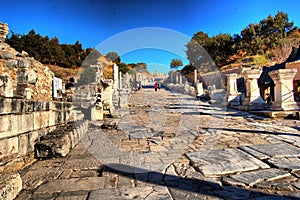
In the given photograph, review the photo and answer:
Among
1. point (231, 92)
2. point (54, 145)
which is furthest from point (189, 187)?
point (231, 92)

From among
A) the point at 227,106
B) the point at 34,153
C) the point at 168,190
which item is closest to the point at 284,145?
the point at 168,190

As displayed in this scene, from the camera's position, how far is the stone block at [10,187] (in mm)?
1825

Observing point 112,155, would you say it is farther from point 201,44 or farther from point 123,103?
point 201,44

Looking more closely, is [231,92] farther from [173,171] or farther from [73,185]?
[73,185]

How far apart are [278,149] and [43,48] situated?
31035mm

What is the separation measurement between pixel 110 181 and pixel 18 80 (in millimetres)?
7204

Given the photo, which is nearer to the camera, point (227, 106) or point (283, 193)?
point (283, 193)

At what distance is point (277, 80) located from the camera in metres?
7.65

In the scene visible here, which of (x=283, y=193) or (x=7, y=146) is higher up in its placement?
(x=7, y=146)

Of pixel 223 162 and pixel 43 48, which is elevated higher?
pixel 43 48

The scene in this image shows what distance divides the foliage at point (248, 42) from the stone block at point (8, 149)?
3676cm

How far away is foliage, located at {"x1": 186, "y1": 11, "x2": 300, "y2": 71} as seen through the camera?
1304 inches

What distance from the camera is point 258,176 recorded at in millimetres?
2305

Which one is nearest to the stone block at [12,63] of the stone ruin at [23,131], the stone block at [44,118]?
the stone ruin at [23,131]
